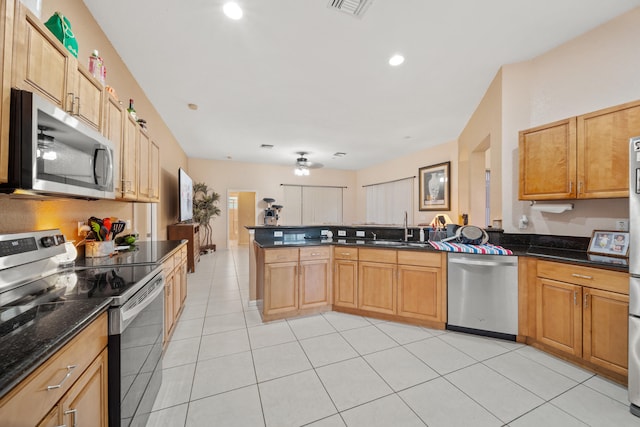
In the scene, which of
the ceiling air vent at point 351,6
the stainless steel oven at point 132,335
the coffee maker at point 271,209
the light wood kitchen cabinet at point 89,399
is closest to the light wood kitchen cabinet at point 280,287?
the stainless steel oven at point 132,335

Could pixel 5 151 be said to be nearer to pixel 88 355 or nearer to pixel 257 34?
pixel 88 355

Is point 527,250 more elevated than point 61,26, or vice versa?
point 61,26

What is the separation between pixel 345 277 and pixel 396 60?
8.11 ft

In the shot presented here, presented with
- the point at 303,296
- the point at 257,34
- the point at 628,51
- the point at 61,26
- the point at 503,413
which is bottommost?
the point at 503,413

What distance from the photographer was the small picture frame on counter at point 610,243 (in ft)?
6.45

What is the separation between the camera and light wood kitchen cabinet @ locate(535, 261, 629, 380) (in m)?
1.71

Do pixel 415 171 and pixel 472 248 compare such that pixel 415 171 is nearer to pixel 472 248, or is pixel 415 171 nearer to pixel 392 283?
pixel 472 248

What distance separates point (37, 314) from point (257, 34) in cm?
245

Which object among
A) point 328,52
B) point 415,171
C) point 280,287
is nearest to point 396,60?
point 328,52

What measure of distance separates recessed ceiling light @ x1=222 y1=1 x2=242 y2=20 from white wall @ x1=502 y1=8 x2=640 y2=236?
2.81 meters

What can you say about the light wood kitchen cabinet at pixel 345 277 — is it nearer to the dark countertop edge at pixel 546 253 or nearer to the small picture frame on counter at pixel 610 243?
the dark countertop edge at pixel 546 253

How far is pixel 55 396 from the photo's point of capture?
738 mm

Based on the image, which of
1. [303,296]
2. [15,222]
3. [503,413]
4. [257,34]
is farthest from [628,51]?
[15,222]

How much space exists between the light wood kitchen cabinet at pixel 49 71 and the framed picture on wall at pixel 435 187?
5.70 meters
